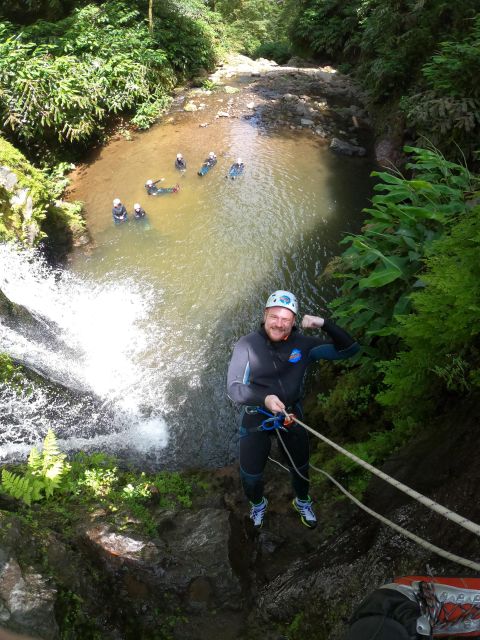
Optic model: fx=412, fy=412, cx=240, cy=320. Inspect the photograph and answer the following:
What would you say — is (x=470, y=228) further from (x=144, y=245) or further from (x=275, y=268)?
(x=144, y=245)

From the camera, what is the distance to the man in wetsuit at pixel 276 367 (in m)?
3.57

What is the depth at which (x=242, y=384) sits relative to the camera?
359 centimetres

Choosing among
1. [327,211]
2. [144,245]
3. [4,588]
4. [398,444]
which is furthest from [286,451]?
[327,211]

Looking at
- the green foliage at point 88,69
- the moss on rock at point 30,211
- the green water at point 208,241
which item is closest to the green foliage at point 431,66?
the green water at point 208,241

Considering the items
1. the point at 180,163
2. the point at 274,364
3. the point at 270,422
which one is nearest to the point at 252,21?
the point at 180,163

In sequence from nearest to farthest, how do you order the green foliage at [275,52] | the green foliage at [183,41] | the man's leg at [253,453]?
the man's leg at [253,453]
the green foliage at [183,41]
the green foliage at [275,52]

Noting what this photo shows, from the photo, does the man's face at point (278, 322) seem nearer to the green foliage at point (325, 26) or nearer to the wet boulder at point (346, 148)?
the wet boulder at point (346, 148)

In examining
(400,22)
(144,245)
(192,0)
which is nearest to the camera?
(144,245)

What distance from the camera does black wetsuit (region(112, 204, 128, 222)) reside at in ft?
37.3

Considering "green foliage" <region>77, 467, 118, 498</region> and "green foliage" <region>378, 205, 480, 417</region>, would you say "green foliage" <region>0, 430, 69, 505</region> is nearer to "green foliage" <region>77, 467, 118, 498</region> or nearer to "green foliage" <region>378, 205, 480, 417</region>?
"green foliage" <region>77, 467, 118, 498</region>

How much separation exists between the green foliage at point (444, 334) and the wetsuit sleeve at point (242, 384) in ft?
3.82

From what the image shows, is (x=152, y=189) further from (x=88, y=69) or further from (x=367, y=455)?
(x=367, y=455)

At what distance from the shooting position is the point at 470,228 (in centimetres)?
357

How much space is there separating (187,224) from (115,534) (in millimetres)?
8956
